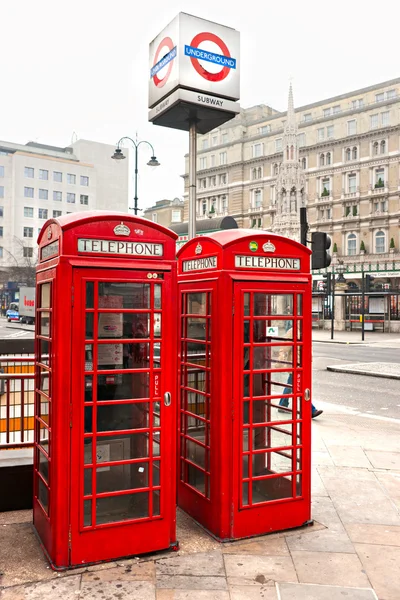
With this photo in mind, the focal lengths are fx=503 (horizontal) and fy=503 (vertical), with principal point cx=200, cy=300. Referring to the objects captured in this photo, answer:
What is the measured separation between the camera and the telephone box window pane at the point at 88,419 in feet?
13.4

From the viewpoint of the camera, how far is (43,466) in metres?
4.49

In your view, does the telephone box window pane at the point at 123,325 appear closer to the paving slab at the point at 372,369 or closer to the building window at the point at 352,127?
the paving slab at the point at 372,369

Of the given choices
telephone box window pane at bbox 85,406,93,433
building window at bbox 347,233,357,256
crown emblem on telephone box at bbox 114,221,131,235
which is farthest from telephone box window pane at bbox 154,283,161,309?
building window at bbox 347,233,357,256

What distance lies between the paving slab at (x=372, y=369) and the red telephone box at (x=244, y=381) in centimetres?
1240

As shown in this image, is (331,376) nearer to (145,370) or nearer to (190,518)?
(190,518)

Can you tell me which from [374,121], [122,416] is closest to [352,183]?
[374,121]

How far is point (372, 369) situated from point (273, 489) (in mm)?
14138

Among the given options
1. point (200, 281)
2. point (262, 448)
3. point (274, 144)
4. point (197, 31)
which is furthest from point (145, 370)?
point (274, 144)

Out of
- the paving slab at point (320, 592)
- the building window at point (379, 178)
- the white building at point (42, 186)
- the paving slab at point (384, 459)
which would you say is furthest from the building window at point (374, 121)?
the paving slab at point (320, 592)

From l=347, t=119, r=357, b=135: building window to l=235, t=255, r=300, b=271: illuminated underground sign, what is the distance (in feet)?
201

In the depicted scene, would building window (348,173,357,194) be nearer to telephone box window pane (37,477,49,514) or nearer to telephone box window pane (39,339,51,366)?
telephone box window pane (39,339,51,366)

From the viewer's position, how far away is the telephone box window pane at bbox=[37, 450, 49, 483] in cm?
434

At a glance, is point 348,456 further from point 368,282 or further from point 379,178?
point 379,178

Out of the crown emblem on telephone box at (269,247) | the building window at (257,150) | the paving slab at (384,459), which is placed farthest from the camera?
the building window at (257,150)
